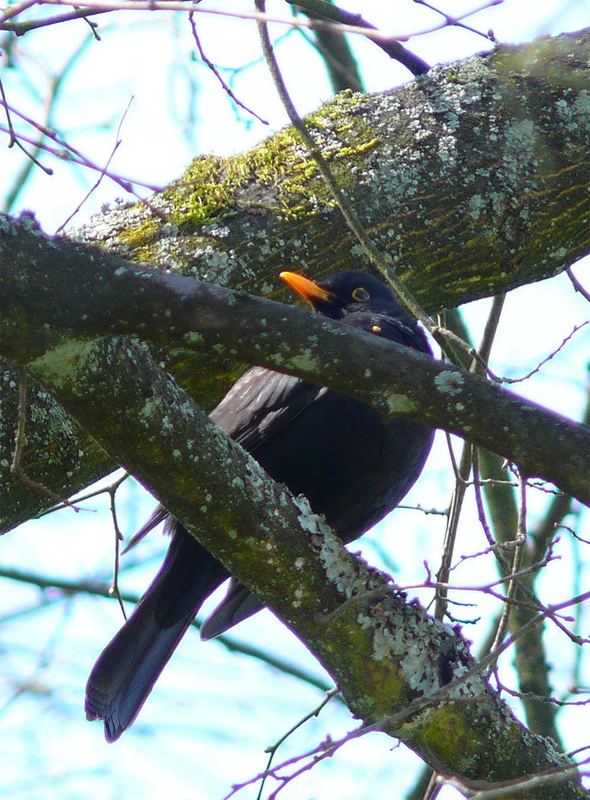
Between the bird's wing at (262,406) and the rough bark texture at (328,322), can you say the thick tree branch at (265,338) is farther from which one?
the bird's wing at (262,406)

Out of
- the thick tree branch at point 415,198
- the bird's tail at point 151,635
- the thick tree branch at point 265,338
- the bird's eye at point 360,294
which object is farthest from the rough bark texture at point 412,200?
the thick tree branch at point 265,338

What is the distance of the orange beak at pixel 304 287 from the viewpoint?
135 inches

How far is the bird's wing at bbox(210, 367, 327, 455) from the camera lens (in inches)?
135

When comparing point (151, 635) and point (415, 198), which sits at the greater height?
point (415, 198)

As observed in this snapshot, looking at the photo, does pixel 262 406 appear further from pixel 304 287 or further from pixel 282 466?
pixel 304 287

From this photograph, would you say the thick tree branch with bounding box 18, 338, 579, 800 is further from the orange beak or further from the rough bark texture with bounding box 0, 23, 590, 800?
the orange beak

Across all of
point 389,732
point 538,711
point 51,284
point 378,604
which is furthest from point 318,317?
point 538,711

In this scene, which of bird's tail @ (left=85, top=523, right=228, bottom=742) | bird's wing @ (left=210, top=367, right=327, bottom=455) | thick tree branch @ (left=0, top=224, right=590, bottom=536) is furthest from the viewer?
bird's wing @ (left=210, top=367, right=327, bottom=455)

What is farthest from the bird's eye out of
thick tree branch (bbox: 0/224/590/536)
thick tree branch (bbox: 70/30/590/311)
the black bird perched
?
thick tree branch (bbox: 0/224/590/536)

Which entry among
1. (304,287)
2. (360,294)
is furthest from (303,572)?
(360,294)

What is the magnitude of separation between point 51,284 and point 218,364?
149 cm

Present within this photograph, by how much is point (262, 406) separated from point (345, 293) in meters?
0.62

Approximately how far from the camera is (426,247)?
3.49 meters

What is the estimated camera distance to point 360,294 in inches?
154
